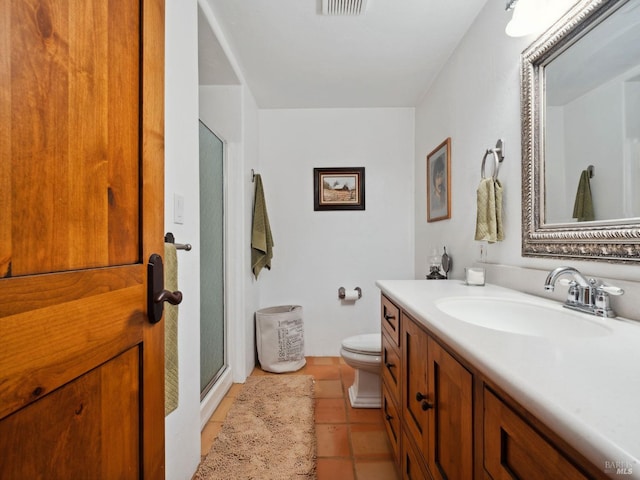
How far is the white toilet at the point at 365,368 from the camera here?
186 cm

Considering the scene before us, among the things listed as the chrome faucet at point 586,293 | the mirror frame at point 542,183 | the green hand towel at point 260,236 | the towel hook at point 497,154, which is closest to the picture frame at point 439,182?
the towel hook at point 497,154

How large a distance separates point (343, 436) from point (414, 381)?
0.86 m

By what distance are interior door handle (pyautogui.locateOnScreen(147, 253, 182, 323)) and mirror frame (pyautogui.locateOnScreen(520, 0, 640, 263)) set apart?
3.92 feet

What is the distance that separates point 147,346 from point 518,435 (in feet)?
2.38

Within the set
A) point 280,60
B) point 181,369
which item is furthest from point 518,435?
point 280,60

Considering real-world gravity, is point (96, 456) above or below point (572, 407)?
below

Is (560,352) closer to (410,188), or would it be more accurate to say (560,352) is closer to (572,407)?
(572,407)

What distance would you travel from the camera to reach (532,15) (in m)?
1.14

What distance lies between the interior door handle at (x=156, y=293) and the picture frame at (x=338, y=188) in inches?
84.9

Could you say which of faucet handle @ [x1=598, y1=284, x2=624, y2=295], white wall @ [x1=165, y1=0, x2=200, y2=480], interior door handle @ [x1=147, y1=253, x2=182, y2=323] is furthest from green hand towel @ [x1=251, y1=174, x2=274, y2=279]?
faucet handle @ [x1=598, y1=284, x2=624, y2=295]

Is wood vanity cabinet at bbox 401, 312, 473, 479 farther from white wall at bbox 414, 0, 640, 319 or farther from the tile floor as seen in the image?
white wall at bbox 414, 0, 640, 319

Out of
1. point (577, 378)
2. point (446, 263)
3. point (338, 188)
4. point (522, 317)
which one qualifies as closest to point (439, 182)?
point (446, 263)

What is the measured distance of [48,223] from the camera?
0.44 metres

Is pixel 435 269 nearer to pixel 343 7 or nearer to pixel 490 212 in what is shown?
pixel 490 212
